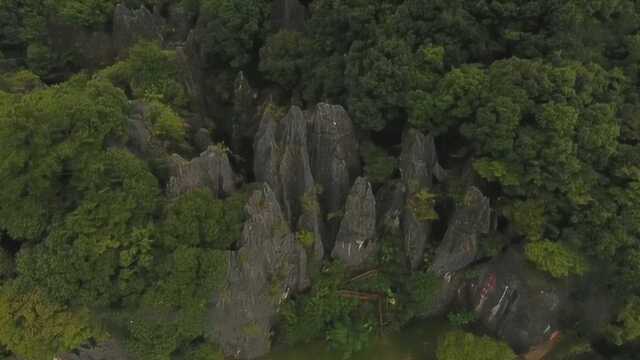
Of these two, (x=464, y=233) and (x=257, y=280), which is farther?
(x=464, y=233)

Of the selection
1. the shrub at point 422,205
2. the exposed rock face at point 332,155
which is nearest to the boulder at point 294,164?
the exposed rock face at point 332,155

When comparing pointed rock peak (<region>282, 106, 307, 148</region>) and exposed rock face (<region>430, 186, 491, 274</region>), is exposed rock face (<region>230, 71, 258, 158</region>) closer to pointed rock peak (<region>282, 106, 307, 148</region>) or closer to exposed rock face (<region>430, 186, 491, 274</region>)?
pointed rock peak (<region>282, 106, 307, 148</region>)

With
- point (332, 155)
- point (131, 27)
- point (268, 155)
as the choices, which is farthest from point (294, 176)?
point (131, 27)

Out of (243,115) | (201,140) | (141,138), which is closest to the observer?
(141,138)

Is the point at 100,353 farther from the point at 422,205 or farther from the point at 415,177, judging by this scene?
the point at 415,177

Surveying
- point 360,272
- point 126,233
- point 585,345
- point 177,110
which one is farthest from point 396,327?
point 177,110

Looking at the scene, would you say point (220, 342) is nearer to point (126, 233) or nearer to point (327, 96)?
point (126, 233)
